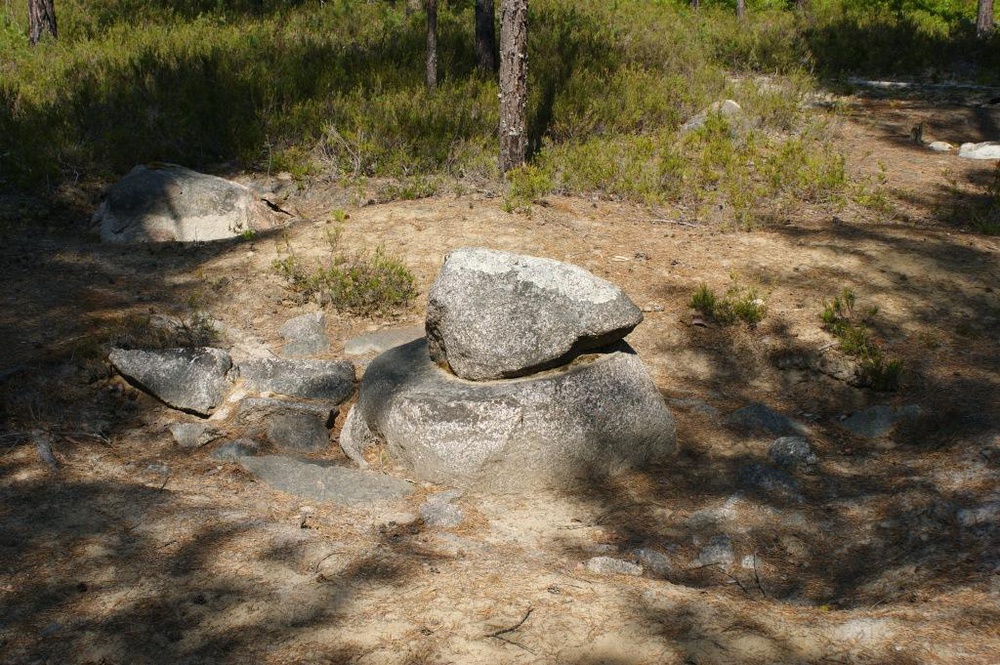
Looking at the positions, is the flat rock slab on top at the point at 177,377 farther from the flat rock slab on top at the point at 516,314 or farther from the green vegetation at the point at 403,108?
the green vegetation at the point at 403,108

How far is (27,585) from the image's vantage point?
3.75 m

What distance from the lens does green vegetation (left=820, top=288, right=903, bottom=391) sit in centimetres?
614

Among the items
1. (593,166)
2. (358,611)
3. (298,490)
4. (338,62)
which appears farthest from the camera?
(338,62)

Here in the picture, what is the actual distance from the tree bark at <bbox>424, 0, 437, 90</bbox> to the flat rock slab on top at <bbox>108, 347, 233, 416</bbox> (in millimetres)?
6733

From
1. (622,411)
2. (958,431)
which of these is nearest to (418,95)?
(622,411)

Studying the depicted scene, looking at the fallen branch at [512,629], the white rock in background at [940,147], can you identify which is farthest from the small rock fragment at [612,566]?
the white rock in background at [940,147]

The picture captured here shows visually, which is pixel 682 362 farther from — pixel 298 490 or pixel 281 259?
pixel 281 259

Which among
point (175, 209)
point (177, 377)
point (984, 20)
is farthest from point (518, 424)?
point (984, 20)

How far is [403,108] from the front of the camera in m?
10.9

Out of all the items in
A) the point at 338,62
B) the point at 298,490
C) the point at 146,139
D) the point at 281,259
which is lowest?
the point at 298,490

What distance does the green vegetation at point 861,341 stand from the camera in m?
6.14

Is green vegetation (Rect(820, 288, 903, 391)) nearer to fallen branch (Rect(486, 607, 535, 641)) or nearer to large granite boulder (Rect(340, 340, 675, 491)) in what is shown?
large granite boulder (Rect(340, 340, 675, 491))

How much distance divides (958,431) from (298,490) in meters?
4.12

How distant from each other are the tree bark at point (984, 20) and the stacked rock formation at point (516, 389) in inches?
567
